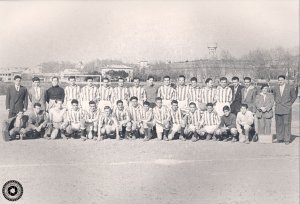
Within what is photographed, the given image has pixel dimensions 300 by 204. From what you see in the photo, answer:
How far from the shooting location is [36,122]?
479 cm

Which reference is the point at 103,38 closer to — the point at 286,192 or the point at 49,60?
the point at 49,60

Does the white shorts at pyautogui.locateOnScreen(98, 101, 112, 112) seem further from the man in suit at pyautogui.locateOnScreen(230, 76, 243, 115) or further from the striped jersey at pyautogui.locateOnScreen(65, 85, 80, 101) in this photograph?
the man in suit at pyautogui.locateOnScreen(230, 76, 243, 115)

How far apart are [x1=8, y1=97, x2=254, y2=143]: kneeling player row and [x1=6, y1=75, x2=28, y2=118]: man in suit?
0.12m

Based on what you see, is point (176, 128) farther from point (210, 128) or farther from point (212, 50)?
point (212, 50)

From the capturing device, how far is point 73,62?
423 centimetres

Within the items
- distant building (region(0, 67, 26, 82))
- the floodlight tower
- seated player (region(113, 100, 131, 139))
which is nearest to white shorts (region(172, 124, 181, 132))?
seated player (region(113, 100, 131, 139))

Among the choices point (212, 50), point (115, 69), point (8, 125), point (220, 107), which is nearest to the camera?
point (212, 50)

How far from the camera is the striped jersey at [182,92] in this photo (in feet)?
16.9

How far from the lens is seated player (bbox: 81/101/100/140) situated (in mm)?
4773

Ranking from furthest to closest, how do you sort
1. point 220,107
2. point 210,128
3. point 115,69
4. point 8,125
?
point 220,107
point 210,128
point 8,125
point 115,69

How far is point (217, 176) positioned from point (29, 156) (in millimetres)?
1860

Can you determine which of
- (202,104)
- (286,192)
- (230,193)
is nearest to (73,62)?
(202,104)

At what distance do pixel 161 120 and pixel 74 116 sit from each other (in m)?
1.07

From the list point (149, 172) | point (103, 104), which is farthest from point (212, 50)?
point (103, 104)
